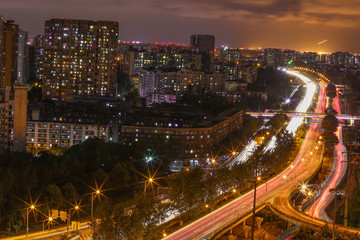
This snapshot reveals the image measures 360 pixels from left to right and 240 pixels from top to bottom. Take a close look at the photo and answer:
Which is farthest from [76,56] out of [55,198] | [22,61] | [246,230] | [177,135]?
[246,230]

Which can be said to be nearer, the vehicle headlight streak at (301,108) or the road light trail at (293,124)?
the road light trail at (293,124)

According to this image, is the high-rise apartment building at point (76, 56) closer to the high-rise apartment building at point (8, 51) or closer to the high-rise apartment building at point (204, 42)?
the high-rise apartment building at point (8, 51)

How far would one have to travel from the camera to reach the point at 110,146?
15.6 meters

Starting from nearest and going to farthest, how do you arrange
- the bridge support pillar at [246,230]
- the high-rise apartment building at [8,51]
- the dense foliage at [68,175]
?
the bridge support pillar at [246,230], the dense foliage at [68,175], the high-rise apartment building at [8,51]

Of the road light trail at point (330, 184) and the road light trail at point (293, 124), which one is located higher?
the road light trail at point (293, 124)

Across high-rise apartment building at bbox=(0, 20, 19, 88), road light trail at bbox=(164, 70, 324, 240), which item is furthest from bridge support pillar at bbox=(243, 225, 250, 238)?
high-rise apartment building at bbox=(0, 20, 19, 88)

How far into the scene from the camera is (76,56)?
26.8 metres

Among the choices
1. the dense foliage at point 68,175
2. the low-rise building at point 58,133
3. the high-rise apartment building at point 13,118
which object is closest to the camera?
the dense foliage at point 68,175

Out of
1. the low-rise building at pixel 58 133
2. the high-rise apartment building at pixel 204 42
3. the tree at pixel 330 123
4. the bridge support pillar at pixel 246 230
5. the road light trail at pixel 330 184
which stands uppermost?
the high-rise apartment building at pixel 204 42

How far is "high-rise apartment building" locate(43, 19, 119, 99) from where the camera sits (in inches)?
1051

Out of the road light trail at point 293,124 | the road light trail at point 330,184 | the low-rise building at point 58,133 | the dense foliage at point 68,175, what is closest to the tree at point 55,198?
the dense foliage at point 68,175

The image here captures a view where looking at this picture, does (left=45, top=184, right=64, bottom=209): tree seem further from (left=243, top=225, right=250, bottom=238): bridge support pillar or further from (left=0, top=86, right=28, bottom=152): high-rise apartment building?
(left=0, top=86, right=28, bottom=152): high-rise apartment building

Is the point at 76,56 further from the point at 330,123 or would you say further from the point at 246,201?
the point at 246,201

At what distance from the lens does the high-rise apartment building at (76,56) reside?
87.6 feet
